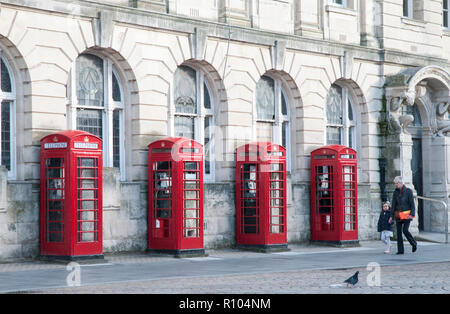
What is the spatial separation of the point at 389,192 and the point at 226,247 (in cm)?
658

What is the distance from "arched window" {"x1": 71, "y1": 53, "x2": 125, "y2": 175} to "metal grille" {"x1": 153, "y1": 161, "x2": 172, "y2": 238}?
0.94 m

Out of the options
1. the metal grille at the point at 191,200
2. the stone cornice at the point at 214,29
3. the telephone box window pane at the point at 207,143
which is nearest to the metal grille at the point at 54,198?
the metal grille at the point at 191,200

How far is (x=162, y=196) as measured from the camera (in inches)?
768

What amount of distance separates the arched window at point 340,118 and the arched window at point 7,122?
402 inches

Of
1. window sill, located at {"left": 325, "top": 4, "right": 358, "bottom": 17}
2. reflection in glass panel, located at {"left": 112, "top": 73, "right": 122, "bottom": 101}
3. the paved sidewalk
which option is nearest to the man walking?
the paved sidewalk

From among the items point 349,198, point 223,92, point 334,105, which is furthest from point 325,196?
point 223,92

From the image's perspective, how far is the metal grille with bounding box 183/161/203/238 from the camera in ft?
63.3

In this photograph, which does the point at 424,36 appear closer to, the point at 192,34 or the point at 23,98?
the point at 192,34

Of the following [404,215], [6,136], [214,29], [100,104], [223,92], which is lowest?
[404,215]

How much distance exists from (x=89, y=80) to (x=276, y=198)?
5392 mm

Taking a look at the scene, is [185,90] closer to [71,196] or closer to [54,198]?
[54,198]

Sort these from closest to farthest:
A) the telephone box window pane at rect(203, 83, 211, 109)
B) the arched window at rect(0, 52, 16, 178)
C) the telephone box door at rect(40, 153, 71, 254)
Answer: the telephone box door at rect(40, 153, 71, 254) → the arched window at rect(0, 52, 16, 178) → the telephone box window pane at rect(203, 83, 211, 109)

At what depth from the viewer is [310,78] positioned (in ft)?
78.9

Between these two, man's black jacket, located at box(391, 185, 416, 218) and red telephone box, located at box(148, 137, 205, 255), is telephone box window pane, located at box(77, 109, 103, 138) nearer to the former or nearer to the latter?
red telephone box, located at box(148, 137, 205, 255)
